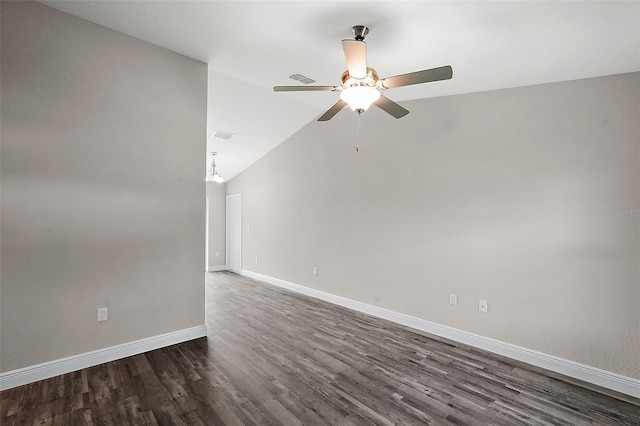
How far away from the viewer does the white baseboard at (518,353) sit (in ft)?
7.98

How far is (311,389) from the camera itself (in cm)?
238

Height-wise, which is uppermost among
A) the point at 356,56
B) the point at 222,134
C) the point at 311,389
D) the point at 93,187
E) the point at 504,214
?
the point at 222,134

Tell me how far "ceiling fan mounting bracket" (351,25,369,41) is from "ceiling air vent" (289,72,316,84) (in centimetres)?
108

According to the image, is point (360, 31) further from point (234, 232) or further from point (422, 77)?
point (234, 232)

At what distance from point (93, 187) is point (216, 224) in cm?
497

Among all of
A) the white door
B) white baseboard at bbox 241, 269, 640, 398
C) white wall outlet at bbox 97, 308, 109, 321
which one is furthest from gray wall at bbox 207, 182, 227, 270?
white wall outlet at bbox 97, 308, 109, 321

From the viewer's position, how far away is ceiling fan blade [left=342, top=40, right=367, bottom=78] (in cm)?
187

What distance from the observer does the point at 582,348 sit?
2.60 meters

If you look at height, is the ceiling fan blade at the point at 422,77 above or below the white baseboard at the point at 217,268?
above

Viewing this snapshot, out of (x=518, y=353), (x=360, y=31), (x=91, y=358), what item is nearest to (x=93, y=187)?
(x=91, y=358)

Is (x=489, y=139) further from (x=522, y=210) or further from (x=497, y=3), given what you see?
(x=497, y=3)

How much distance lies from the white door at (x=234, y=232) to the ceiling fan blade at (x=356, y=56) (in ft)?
18.2

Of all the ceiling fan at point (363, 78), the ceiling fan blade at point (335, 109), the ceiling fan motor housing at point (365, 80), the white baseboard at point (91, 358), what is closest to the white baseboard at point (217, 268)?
the white baseboard at point (91, 358)

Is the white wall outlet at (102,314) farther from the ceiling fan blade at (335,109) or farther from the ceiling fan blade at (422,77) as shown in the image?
the ceiling fan blade at (422,77)
